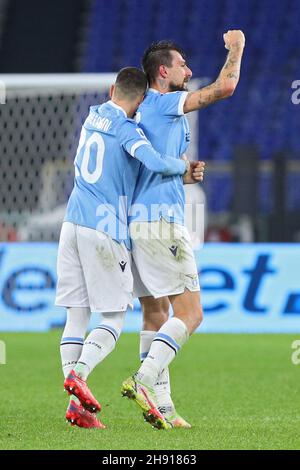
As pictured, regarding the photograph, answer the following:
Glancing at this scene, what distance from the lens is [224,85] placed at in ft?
18.3

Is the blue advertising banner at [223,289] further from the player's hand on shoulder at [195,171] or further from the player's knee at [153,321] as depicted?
the player's hand on shoulder at [195,171]

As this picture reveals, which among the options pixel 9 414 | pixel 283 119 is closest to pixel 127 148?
pixel 9 414

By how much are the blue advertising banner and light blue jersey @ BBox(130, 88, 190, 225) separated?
664 centimetres

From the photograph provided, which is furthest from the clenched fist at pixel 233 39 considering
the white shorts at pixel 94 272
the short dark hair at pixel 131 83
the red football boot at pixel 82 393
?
the red football boot at pixel 82 393

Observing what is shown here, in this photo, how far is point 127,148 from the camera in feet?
18.5

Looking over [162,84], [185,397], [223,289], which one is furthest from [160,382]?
[223,289]

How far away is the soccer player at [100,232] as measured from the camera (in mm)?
5762

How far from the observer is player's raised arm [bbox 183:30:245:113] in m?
5.57

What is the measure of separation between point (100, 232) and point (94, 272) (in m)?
0.22

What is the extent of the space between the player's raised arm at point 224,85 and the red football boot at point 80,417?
166 centimetres

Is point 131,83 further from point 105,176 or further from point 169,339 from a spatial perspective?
point 169,339

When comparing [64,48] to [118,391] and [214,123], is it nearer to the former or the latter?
[214,123]

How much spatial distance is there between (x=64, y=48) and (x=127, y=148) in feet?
67.4

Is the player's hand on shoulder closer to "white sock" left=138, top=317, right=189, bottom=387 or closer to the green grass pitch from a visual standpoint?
"white sock" left=138, top=317, right=189, bottom=387
